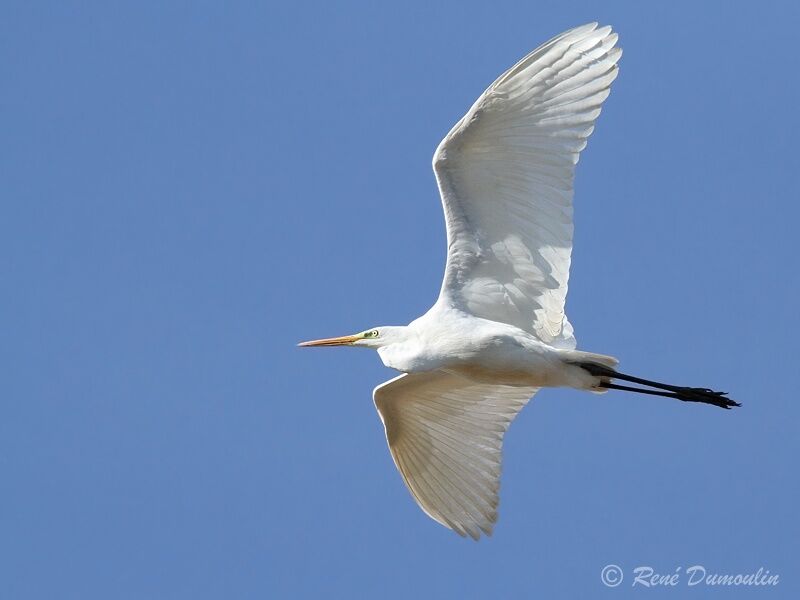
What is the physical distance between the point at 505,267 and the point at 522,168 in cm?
91

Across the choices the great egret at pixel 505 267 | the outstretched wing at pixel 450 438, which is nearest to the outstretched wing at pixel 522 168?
the great egret at pixel 505 267

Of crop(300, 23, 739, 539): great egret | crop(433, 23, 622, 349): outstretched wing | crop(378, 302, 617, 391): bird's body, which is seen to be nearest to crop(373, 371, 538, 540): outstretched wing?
crop(300, 23, 739, 539): great egret

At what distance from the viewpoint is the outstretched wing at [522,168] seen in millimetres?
12594

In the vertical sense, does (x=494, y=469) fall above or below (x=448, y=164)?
below

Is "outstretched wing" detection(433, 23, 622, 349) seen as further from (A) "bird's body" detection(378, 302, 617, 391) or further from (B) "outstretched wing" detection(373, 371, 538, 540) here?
(B) "outstretched wing" detection(373, 371, 538, 540)

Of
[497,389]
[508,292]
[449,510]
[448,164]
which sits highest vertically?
[448,164]

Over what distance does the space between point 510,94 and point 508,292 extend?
1745 mm

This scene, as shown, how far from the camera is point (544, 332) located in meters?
13.5

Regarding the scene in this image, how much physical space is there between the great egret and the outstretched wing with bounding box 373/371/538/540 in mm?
18

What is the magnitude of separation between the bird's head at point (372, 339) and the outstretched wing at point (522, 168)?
58cm

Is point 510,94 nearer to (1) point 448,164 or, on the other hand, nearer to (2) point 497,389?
(1) point 448,164

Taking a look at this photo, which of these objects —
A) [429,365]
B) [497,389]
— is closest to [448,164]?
[429,365]

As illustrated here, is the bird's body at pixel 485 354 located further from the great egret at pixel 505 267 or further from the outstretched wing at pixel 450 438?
the outstretched wing at pixel 450 438

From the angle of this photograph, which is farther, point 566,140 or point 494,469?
point 494,469
